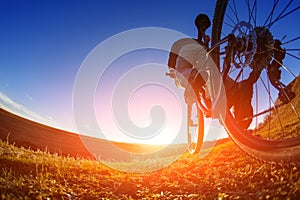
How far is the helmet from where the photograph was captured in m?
6.94

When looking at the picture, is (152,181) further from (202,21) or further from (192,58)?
(202,21)

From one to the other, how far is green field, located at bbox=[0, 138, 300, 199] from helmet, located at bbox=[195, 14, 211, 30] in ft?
10.7

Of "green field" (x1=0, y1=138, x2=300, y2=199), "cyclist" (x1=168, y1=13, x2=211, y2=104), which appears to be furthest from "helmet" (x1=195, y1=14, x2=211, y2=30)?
"green field" (x1=0, y1=138, x2=300, y2=199)

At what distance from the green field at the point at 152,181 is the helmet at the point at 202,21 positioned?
327 centimetres

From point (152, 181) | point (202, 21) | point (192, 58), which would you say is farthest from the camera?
point (202, 21)

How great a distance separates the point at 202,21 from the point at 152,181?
4172 millimetres

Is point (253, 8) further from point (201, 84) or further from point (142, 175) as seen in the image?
point (142, 175)

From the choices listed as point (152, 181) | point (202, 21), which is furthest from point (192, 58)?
point (152, 181)

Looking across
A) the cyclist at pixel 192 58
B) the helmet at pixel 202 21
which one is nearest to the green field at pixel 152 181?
the cyclist at pixel 192 58

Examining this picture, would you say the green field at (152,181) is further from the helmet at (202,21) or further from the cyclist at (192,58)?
the helmet at (202,21)

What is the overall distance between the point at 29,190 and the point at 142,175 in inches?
96.9

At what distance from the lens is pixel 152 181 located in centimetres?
487

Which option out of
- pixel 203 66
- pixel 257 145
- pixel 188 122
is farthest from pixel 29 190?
pixel 188 122

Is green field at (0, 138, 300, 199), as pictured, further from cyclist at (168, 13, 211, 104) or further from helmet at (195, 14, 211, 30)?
helmet at (195, 14, 211, 30)
